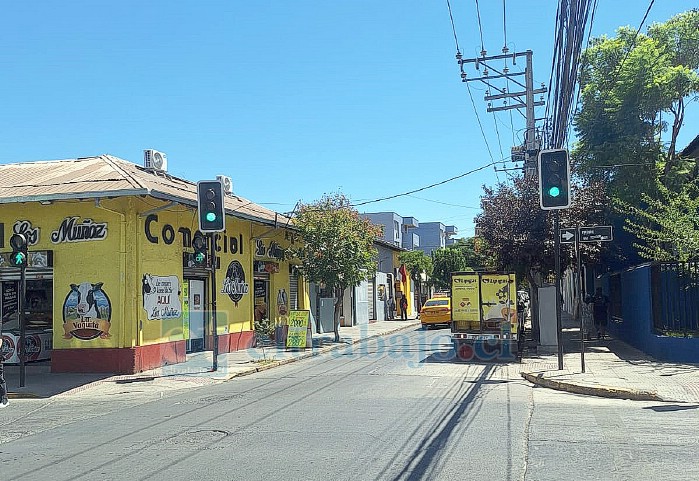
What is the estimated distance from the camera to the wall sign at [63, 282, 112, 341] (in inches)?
656

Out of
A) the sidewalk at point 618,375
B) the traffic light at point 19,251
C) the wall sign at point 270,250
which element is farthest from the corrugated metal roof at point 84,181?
the sidewalk at point 618,375

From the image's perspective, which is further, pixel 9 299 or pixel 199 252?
pixel 9 299

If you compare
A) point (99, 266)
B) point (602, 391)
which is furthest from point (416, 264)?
point (602, 391)

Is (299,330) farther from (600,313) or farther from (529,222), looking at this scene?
(600,313)

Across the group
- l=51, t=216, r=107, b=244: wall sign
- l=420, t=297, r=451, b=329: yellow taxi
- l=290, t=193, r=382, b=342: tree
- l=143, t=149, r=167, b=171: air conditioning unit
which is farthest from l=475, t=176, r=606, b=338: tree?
l=420, t=297, r=451, b=329: yellow taxi

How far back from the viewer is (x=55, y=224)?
17125mm

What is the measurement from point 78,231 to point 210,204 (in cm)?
352

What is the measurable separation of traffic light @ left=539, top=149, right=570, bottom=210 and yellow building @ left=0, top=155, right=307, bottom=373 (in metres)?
8.53

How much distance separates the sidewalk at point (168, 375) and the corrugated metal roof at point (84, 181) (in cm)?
419

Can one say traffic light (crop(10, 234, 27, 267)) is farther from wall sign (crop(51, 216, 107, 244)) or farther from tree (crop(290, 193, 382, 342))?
tree (crop(290, 193, 382, 342))

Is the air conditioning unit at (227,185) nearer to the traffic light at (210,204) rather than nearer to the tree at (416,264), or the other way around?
the traffic light at (210,204)

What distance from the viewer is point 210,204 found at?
16.2 meters

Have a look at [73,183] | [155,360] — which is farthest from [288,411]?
[73,183]

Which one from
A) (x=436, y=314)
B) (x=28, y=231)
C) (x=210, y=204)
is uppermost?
(x=210, y=204)
